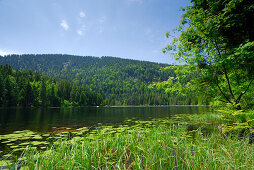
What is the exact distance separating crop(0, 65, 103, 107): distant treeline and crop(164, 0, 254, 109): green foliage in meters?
75.7

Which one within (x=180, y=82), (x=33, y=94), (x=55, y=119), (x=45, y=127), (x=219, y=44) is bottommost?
(x=55, y=119)

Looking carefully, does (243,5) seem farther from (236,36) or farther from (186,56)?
(186,56)

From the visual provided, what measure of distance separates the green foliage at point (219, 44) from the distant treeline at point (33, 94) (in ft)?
248

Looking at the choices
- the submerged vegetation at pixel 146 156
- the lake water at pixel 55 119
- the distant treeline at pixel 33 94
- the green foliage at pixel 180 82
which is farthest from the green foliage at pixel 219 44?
the distant treeline at pixel 33 94

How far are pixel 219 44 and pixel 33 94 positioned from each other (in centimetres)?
8642

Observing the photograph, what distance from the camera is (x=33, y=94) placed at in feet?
239

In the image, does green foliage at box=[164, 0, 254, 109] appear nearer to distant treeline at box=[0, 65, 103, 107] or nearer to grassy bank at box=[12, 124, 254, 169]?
grassy bank at box=[12, 124, 254, 169]

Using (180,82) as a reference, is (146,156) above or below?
below

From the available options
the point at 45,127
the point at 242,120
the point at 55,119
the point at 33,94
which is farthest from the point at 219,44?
the point at 33,94

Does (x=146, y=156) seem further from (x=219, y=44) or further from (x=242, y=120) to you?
(x=219, y=44)

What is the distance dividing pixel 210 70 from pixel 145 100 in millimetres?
164880

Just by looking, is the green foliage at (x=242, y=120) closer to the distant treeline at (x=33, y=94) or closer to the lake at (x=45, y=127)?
the lake at (x=45, y=127)

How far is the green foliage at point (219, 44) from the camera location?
21.7 ft

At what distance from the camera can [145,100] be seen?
556ft
